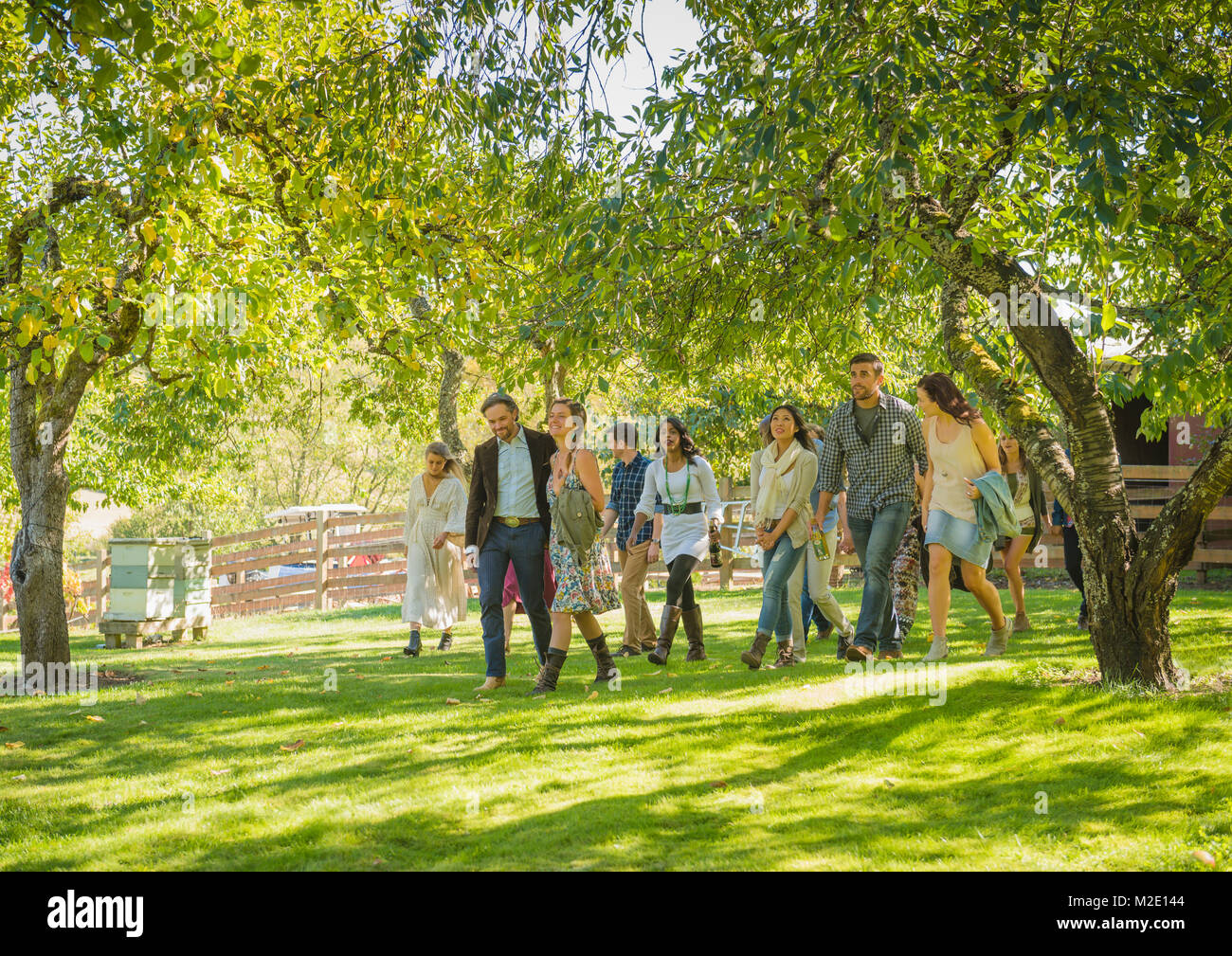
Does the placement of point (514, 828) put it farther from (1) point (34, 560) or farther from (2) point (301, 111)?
(1) point (34, 560)

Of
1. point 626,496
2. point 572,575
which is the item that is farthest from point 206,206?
point 626,496

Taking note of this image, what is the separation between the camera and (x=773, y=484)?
8125 mm

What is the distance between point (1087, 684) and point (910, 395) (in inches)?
502

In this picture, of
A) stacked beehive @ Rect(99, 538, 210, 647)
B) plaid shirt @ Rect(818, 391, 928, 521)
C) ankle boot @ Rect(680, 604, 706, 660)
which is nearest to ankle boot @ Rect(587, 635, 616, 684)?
ankle boot @ Rect(680, 604, 706, 660)

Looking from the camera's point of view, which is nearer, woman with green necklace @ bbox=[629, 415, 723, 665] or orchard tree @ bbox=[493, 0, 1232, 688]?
orchard tree @ bbox=[493, 0, 1232, 688]

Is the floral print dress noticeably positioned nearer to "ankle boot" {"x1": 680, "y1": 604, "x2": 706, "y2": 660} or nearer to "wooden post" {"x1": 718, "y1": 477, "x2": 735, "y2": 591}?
"ankle boot" {"x1": 680, "y1": 604, "x2": 706, "y2": 660}

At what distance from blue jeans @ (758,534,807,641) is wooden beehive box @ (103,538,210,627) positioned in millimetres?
8423

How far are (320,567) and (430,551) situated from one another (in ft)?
35.9

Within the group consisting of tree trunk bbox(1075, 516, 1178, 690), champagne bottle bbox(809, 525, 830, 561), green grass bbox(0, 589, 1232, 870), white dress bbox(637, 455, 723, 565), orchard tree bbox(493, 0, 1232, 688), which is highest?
orchard tree bbox(493, 0, 1232, 688)

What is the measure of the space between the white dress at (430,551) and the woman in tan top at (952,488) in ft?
16.5

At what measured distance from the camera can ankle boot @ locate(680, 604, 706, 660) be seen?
898cm

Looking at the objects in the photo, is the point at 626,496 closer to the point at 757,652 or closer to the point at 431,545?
the point at 431,545
